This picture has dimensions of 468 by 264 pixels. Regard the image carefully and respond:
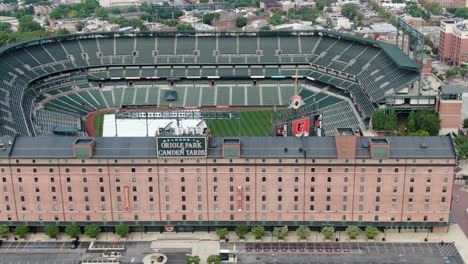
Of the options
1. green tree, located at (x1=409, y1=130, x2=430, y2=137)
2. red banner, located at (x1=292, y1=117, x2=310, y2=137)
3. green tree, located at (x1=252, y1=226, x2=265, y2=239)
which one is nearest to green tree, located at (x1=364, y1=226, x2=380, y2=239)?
green tree, located at (x1=252, y1=226, x2=265, y2=239)

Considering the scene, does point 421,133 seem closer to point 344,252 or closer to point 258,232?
point 344,252

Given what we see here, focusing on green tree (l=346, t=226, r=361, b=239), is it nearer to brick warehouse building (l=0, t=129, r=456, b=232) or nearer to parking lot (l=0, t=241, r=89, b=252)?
brick warehouse building (l=0, t=129, r=456, b=232)

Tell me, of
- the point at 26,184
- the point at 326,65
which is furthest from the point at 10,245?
the point at 326,65

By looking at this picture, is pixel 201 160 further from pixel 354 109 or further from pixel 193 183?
Answer: pixel 354 109

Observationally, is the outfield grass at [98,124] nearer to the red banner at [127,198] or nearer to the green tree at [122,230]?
the red banner at [127,198]

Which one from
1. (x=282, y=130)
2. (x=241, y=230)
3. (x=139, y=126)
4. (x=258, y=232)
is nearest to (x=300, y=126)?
(x=282, y=130)

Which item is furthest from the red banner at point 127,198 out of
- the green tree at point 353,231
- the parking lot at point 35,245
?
the green tree at point 353,231
